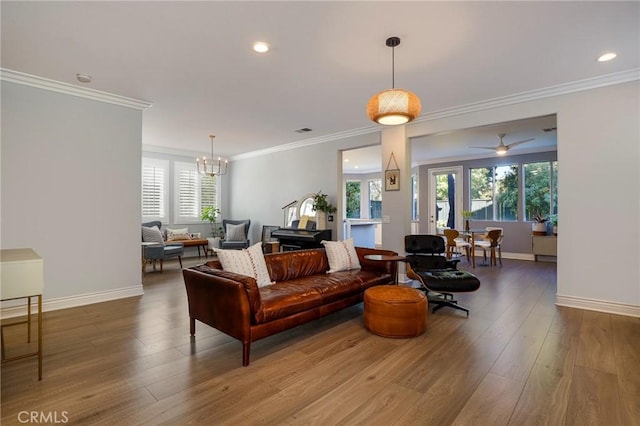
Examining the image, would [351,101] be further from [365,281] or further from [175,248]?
[175,248]

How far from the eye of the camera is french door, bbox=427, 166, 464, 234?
9266 mm

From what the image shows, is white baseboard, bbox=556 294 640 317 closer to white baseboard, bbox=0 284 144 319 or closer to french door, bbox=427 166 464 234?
french door, bbox=427 166 464 234

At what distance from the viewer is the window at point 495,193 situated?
840 cm

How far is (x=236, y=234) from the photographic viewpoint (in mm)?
8211

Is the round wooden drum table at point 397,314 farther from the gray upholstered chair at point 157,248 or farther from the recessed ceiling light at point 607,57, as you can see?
the gray upholstered chair at point 157,248

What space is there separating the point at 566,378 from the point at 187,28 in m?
4.22

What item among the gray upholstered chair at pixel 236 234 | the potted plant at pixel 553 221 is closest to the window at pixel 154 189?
the gray upholstered chair at pixel 236 234

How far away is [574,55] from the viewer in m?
3.26

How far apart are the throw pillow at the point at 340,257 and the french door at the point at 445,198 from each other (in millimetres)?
6121

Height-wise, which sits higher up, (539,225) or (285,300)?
(539,225)

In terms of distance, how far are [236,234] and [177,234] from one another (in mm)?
1432

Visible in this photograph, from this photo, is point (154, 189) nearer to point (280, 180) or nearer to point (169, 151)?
point (169, 151)

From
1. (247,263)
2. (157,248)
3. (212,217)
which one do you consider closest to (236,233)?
(212,217)
